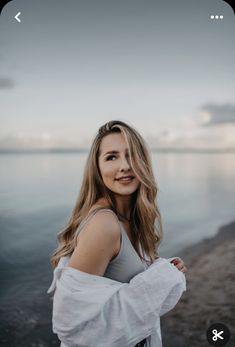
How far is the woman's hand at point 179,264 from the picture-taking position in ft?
3.83

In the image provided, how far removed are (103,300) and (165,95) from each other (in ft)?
2.10

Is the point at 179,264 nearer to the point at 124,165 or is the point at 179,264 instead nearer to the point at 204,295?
the point at 204,295

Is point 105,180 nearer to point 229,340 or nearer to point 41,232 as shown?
point 41,232

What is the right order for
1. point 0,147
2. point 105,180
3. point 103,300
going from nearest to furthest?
point 103,300 → point 105,180 → point 0,147

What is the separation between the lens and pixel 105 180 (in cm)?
107

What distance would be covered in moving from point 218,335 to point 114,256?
1.57 feet

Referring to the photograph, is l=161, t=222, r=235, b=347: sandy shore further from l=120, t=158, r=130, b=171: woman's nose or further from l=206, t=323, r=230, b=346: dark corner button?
l=120, t=158, r=130, b=171: woman's nose

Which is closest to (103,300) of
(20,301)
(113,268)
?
(113,268)

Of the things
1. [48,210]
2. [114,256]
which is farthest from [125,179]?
[48,210]

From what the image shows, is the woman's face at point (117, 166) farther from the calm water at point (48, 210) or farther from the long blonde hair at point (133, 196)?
the calm water at point (48, 210)

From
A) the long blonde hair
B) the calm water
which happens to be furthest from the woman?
the calm water

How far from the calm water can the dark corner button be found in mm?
247

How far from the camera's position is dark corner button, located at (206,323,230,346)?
1224 mm

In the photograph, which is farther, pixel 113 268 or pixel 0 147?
pixel 0 147
